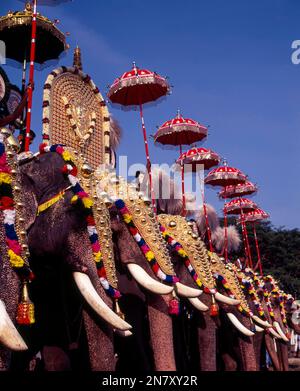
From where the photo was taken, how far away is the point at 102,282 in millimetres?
3584

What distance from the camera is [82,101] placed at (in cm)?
595

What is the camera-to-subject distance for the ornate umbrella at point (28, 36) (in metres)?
6.29

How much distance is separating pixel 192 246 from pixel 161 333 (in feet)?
5.49

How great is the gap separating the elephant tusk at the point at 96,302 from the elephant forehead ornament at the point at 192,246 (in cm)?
296

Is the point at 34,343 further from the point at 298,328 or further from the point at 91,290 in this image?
the point at 298,328

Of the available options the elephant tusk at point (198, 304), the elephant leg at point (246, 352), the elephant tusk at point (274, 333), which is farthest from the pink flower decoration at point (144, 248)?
the elephant tusk at point (274, 333)

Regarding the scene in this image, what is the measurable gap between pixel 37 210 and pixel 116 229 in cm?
145

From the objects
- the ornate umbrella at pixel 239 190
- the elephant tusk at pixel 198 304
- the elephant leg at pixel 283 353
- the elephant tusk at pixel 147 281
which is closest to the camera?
the elephant tusk at pixel 147 281

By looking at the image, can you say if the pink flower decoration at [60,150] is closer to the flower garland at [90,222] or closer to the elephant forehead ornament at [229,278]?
the flower garland at [90,222]

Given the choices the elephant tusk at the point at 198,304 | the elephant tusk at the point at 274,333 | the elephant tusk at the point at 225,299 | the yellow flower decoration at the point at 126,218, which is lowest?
the elephant tusk at the point at 274,333

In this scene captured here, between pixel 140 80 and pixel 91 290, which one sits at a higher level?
pixel 140 80

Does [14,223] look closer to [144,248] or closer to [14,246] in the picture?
[14,246]
